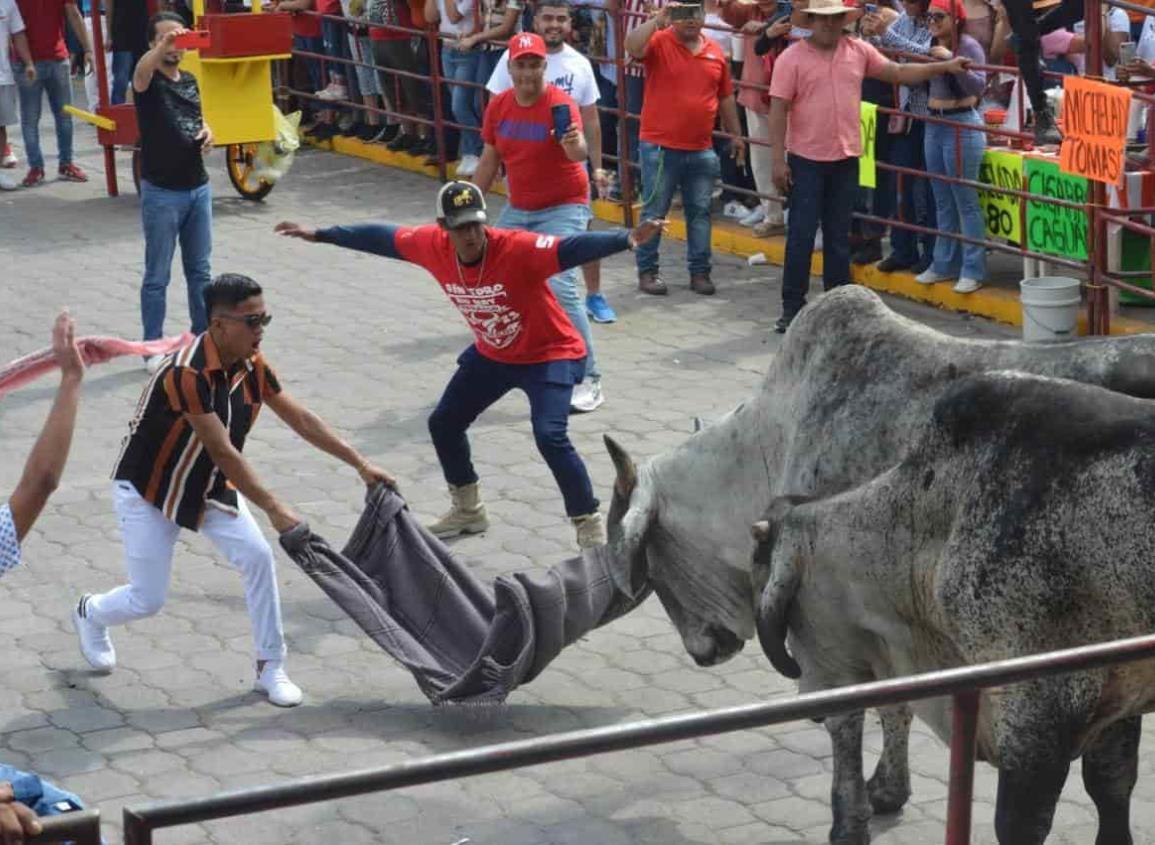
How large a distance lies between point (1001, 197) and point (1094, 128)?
4.76 ft

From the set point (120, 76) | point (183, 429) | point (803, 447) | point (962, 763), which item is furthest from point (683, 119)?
point (962, 763)

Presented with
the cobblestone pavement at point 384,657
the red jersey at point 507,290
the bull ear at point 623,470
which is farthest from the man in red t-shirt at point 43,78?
the bull ear at point 623,470

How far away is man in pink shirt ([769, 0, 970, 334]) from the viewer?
12164 mm

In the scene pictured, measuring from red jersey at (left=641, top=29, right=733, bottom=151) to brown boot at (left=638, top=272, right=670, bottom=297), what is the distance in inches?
34.4

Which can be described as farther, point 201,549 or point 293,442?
point 293,442

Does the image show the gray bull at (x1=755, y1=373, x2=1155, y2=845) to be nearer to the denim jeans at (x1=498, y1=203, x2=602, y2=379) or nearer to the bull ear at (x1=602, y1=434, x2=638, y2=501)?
the bull ear at (x1=602, y1=434, x2=638, y2=501)

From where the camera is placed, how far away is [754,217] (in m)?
14.7

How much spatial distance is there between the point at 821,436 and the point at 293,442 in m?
5.07

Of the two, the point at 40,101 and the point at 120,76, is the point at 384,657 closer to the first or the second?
the point at 40,101

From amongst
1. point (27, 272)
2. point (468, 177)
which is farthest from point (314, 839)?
point (468, 177)

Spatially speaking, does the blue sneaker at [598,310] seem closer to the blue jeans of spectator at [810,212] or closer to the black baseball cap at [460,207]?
the blue jeans of spectator at [810,212]

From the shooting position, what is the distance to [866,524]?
574cm

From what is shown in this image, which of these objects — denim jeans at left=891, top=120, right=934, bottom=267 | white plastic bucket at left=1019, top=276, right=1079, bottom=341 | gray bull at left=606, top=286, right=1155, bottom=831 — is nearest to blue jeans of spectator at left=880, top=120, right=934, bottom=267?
denim jeans at left=891, top=120, right=934, bottom=267

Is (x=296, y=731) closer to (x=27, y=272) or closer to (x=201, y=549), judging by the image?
(x=201, y=549)
